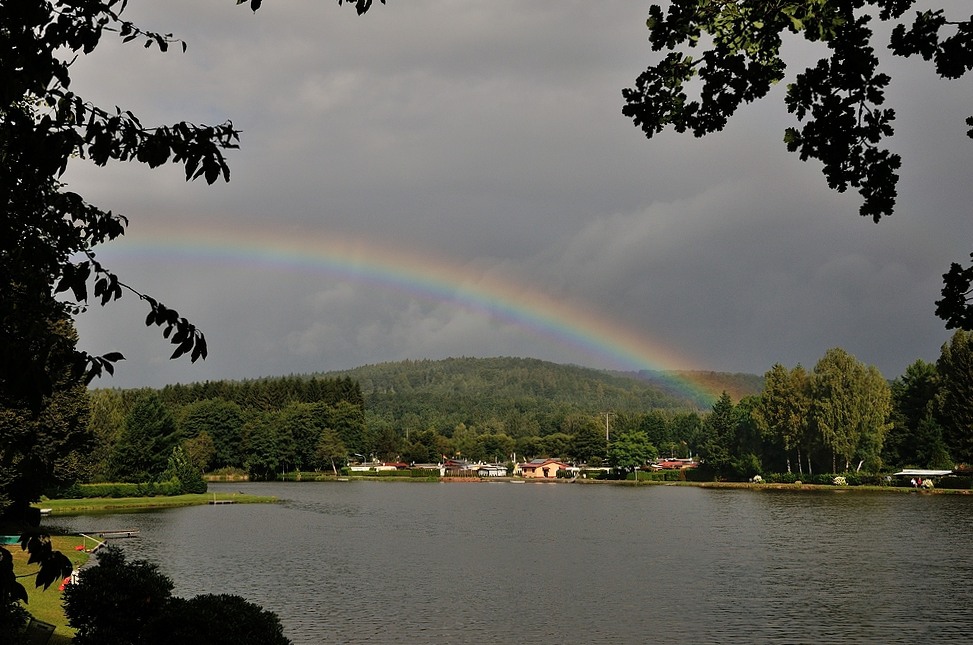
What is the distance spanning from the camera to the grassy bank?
89.7 metres

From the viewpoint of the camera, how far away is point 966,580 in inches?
1820

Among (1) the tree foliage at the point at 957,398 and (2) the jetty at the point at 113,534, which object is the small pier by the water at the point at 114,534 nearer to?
(2) the jetty at the point at 113,534

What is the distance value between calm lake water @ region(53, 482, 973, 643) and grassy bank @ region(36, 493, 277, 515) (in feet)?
26.1

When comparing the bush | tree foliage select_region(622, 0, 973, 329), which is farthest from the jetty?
tree foliage select_region(622, 0, 973, 329)

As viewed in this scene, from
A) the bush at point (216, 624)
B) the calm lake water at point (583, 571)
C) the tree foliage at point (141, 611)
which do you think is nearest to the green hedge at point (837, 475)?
the calm lake water at point (583, 571)

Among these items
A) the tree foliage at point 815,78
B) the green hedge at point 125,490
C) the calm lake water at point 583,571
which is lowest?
the calm lake water at point 583,571

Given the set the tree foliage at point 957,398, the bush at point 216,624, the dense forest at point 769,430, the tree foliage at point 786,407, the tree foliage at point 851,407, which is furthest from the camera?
the tree foliage at point 786,407

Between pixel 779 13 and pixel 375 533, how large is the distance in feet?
223

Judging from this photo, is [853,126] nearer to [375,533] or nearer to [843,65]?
[843,65]

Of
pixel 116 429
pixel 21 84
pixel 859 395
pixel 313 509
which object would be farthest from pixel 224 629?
pixel 859 395

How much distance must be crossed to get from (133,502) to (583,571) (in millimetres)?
66396

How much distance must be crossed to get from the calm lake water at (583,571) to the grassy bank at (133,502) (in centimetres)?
794

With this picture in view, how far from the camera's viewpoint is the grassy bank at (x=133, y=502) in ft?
294

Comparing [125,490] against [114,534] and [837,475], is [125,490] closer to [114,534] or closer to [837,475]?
[114,534]
